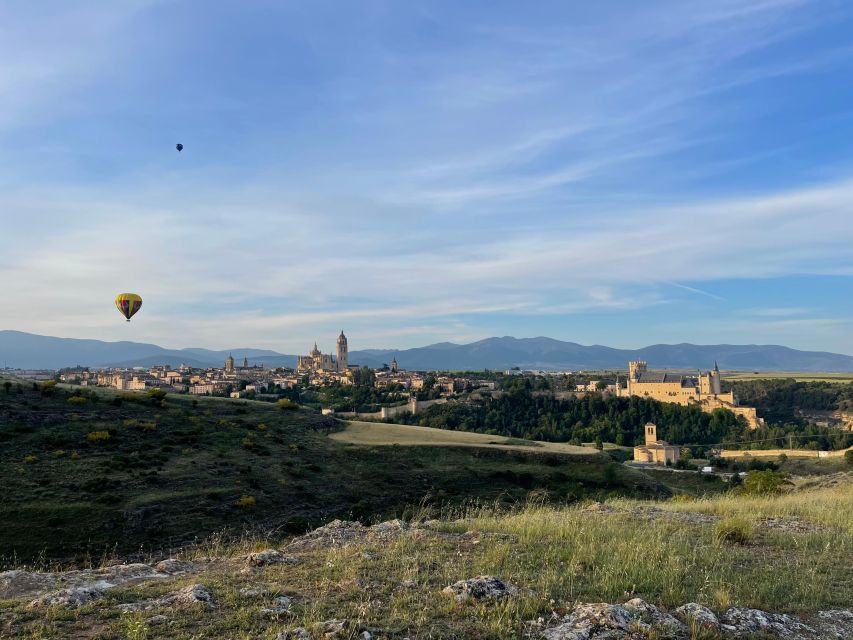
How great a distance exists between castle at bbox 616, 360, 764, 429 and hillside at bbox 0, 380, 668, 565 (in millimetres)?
97762

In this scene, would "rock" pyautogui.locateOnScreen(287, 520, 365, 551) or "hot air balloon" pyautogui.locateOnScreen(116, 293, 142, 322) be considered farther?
"hot air balloon" pyautogui.locateOnScreen(116, 293, 142, 322)

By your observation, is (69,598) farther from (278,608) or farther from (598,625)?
(598,625)

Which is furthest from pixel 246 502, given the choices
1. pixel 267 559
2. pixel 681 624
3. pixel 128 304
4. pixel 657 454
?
pixel 657 454

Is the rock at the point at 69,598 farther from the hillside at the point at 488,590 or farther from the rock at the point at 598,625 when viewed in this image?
the rock at the point at 598,625

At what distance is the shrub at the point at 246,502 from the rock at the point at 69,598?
25045mm

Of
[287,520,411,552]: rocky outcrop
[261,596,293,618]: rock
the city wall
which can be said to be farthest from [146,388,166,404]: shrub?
the city wall

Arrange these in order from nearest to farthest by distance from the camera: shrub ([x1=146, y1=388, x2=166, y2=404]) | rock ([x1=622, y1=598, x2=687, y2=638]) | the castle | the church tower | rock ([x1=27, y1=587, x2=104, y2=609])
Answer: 1. rock ([x1=622, y1=598, x2=687, y2=638])
2. rock ([x1=27, y1=587, x2=104, y2=609])
3. shrub ([x1=146, y1=388, x2=166, y2=404])
4. the church tower
5. the castle

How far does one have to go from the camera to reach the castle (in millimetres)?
144625

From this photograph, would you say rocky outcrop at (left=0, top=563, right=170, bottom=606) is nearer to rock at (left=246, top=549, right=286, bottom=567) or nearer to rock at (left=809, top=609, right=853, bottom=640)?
rock at (left=246, top=549, right=286, bottom=567)

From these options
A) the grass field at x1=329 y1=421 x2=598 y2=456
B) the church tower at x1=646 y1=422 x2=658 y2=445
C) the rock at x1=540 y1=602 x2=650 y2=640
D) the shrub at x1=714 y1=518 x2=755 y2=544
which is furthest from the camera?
the church tower at x1=646 y1=422 x2=658 y2=445

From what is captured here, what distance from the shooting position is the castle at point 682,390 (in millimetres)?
144625

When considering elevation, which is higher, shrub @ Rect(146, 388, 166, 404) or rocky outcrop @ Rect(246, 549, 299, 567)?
rocky outcrop @ Rect(246, 549, 299, 567)

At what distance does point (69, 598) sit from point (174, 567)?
2.53 metres

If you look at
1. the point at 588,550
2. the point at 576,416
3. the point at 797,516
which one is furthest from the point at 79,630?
A: the point at 576,416
